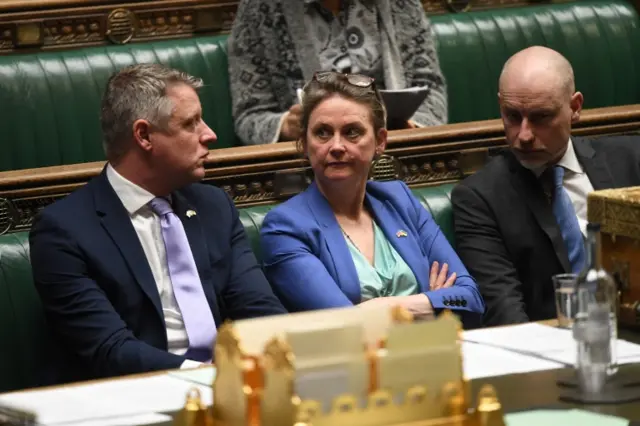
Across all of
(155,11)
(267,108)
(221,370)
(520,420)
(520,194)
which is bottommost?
(520,420)

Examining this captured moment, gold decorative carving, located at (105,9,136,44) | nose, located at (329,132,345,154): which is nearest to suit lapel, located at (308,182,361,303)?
nose, located at (329,132,345,154)

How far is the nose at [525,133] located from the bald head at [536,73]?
87 millimetres

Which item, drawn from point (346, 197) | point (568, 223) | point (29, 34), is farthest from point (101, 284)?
point (29, 34)

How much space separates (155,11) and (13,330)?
63.8 inches

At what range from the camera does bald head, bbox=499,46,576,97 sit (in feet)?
11.1

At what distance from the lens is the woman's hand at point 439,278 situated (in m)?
3.13

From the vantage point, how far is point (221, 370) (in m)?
1.58

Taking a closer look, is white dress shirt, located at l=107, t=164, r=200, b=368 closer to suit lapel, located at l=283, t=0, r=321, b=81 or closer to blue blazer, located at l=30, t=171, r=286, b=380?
blue blazer, located at l=30, t=171, r=286, b=380

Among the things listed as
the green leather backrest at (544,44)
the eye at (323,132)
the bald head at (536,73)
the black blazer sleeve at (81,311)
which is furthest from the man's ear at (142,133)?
the green leather backrest at (544,44)

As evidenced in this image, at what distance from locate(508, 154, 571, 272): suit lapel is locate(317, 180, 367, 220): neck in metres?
0.43

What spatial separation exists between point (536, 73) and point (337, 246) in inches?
29.3

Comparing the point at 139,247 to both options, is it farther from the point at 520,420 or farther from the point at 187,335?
the point at 520,420

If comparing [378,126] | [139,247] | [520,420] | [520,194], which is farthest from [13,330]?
[520,420]

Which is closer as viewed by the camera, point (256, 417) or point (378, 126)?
point (256, 417)
